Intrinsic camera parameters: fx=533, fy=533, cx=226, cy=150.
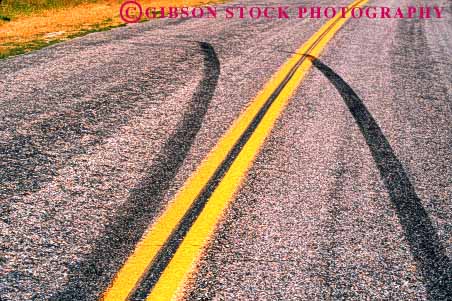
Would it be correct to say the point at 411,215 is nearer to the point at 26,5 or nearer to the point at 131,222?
the point at 131,222

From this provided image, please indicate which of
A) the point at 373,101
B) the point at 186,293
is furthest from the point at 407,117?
the point at 186,293

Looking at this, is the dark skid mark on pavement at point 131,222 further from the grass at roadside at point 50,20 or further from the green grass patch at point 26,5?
the green grass patch at point 26,5

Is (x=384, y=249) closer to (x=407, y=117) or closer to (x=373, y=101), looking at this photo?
(x=407, y=117)

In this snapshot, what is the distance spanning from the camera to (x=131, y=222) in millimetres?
2984

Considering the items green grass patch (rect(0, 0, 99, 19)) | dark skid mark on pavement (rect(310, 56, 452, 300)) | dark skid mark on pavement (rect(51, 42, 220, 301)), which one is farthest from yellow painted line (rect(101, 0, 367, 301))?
green grass patch (rect(0, 0, 99, 19))

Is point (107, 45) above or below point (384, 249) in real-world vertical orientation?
above

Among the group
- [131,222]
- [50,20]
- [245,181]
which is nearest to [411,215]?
[245,181]

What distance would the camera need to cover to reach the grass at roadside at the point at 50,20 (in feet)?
27.7

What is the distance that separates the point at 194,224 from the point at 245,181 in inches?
27.9

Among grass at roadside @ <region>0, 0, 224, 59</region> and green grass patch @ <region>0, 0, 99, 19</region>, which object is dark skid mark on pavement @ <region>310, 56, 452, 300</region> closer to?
grass at roadside @ <region>0, 0, 224, 59</region>

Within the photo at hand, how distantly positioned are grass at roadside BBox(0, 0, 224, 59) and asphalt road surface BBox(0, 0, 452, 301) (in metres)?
1.24

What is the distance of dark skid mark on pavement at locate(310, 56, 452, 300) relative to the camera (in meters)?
2.62

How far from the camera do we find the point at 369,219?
3182 mm

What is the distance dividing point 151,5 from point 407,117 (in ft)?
31.8
